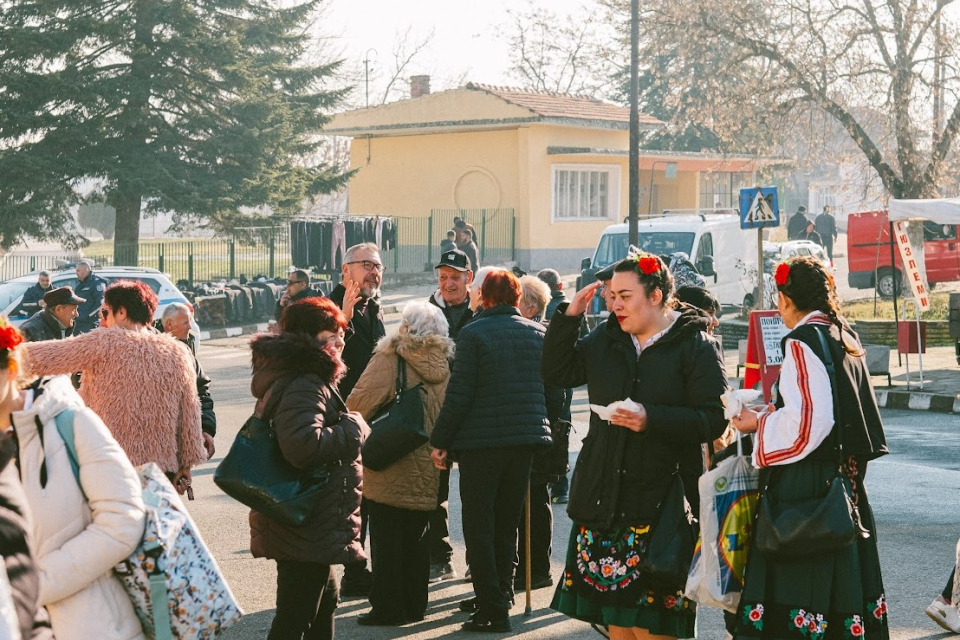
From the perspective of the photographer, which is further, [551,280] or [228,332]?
[228,332]

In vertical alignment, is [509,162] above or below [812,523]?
above

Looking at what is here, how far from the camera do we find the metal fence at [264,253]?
30.9 m

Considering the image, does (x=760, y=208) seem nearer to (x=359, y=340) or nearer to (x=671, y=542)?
(x=359, y=340)

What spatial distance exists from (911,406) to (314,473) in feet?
40.3

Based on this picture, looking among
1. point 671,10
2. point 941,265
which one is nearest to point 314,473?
point 671,10

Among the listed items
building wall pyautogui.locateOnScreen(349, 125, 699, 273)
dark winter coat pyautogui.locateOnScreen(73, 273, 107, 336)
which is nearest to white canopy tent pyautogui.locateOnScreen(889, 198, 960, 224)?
dark winter coat pyautogui.locateOnScreen(73, 273, 107, 336)

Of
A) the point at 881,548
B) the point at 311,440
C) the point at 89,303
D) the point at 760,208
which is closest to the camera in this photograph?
the point at 311,440

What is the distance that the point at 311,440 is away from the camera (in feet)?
16.5

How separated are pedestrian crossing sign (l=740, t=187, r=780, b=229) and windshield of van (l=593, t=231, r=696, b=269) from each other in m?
5.75

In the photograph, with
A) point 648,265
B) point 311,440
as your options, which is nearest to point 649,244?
point 648,265

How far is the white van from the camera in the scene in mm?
24875

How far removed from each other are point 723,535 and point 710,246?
2092cm

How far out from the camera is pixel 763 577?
462 centimetres

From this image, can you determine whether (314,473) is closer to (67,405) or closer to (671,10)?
(67,405)
